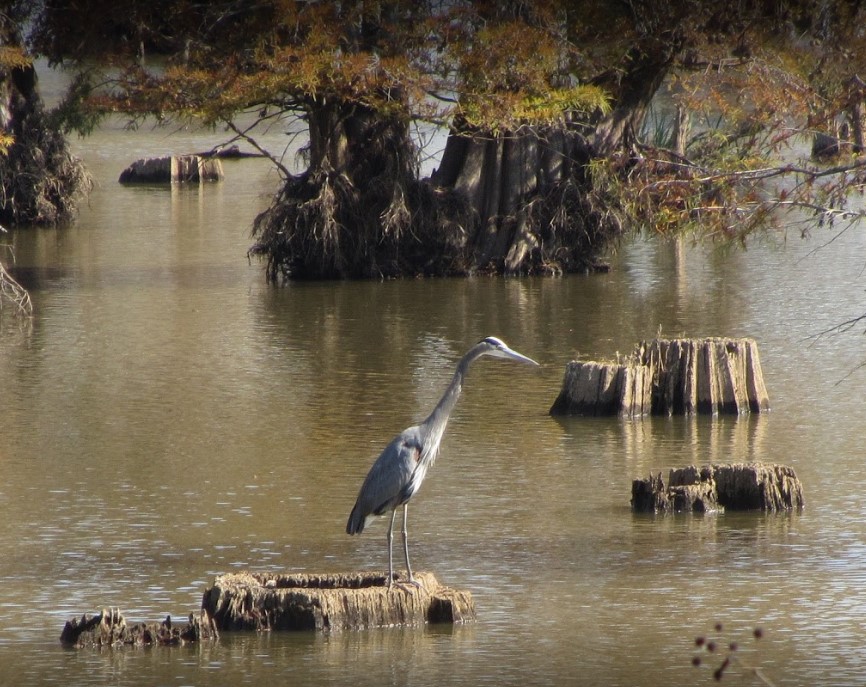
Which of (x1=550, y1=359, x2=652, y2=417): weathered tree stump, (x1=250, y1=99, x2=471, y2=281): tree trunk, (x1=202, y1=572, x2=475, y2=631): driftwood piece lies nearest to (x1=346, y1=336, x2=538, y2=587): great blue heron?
(x1=202, y1=572, x2=475, y2=631): driftwood piece

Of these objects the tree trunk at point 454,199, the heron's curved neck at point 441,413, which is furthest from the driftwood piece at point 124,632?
the tree trunk at point 454,199

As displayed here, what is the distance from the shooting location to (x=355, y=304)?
18.8 meters

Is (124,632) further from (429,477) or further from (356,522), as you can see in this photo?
(429,477)

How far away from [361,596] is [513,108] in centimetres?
1184

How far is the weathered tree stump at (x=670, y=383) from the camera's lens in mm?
12297

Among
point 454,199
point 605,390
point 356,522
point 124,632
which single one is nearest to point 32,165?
point 454,199

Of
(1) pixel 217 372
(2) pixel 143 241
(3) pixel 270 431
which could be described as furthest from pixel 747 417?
(2) pixel 143 241

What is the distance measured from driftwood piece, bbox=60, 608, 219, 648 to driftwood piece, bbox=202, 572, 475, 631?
10 centimetres

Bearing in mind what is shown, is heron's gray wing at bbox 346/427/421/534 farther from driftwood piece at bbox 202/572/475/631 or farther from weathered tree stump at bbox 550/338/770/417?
weathered tree stump at bbox 550/338/770/417

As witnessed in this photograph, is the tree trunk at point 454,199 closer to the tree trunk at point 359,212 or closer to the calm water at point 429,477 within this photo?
the tree trunk at point 359,212

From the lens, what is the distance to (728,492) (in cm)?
967

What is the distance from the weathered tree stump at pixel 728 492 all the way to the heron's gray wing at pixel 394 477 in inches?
98.7

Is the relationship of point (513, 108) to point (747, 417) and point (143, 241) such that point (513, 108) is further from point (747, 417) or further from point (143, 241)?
point (143, 241)

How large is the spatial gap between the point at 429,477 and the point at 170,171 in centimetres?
2591
